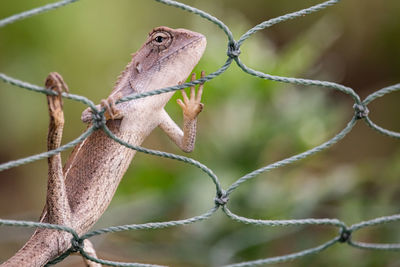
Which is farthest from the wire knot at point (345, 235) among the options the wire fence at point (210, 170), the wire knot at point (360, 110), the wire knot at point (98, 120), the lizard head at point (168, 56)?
the wire knot at point (98, 120)

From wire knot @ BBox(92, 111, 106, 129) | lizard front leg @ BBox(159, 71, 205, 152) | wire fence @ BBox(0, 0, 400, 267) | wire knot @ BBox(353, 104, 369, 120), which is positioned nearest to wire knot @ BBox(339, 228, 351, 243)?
wire fence @ BBox(0, 0, 400, 267)

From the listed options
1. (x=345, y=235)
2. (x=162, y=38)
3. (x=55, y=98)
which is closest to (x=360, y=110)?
(x=345, y=235)

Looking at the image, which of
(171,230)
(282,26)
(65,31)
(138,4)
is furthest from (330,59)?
(171,230)

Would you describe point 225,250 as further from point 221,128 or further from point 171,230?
point 221,128

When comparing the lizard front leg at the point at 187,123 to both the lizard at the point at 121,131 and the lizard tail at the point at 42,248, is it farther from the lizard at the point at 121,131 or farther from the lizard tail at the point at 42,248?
the lizard tail at the point at 42,248

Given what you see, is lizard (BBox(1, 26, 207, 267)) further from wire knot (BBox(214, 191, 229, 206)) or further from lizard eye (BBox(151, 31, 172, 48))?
wire knot (BBox(214, 191, 229, 206))

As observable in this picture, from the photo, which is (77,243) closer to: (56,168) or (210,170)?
(56,168)
